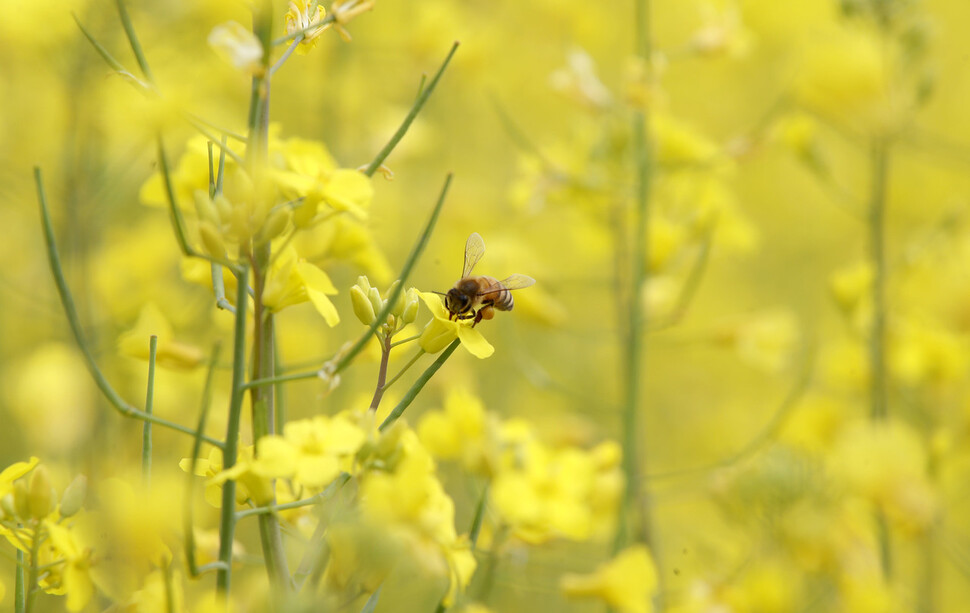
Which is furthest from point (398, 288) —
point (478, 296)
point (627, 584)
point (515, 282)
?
point (627, 584)

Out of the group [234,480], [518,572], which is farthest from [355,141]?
[234,480]

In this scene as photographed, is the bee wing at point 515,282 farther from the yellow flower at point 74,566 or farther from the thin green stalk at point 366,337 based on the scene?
the yellow flower at point 74,566

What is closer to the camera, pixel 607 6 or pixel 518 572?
pixel 518 572

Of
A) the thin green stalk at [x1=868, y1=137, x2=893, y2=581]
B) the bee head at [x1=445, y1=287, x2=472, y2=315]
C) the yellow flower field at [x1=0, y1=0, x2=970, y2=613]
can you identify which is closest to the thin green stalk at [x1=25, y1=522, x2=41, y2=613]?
the yellow flower field at [x1=0, y1=0, x2=970, y2=613]

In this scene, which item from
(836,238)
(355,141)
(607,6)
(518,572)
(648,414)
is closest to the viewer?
(518,572)

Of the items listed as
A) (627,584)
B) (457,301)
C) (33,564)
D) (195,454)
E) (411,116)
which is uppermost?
(411,116)

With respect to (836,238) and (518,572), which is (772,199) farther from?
(518,572)

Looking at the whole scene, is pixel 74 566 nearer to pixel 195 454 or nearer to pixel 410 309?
pixel 195 454
